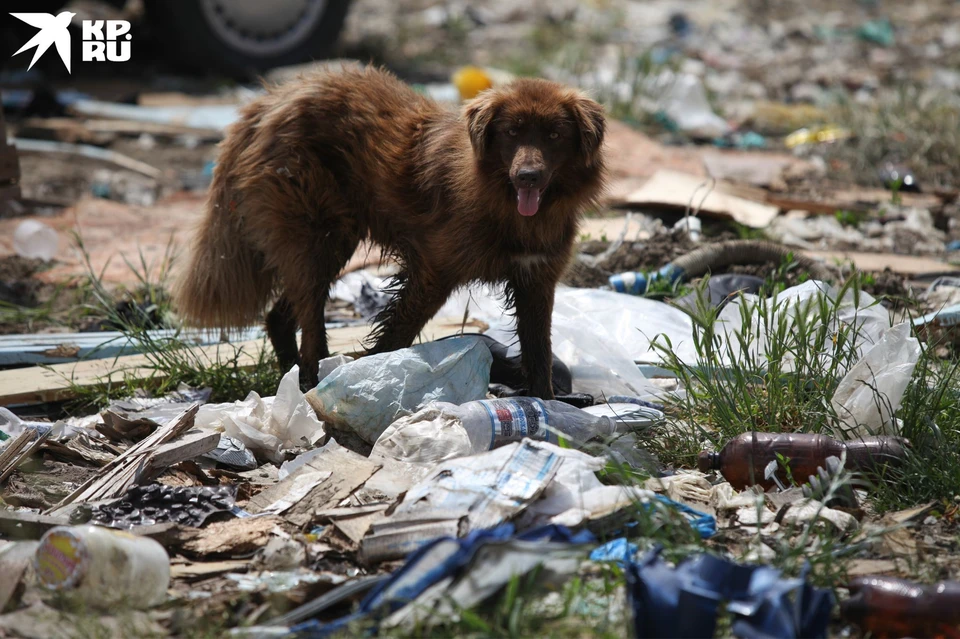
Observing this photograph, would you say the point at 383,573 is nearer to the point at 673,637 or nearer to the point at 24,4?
the point at 673,637

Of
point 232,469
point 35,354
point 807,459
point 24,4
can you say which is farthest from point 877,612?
point 24,4

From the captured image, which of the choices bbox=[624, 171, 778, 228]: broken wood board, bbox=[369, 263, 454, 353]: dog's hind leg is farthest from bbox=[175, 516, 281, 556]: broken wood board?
bbox=[624, 171, 778, 228]: broken wood board

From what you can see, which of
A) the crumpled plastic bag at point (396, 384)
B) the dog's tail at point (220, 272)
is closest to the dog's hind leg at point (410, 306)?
the crumpled plastic bag at point (396, 384)

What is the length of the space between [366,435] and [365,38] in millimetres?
9434

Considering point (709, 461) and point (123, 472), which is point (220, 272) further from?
point (709, 461)

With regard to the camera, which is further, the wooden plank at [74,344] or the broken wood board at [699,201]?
the broken wood board at [699,201]

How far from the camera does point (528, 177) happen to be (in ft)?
13.3

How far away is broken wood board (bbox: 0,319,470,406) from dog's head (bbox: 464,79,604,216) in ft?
4.46

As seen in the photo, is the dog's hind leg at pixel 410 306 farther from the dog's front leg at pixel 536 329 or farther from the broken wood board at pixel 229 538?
the broken wood board at pixel 229 538

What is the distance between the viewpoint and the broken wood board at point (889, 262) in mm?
6253

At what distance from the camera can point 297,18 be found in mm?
10680

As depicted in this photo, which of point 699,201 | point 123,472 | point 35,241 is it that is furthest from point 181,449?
point 699,201

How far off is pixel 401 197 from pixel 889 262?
3.61 metres

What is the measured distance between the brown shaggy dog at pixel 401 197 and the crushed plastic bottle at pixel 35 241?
2.29 meters
